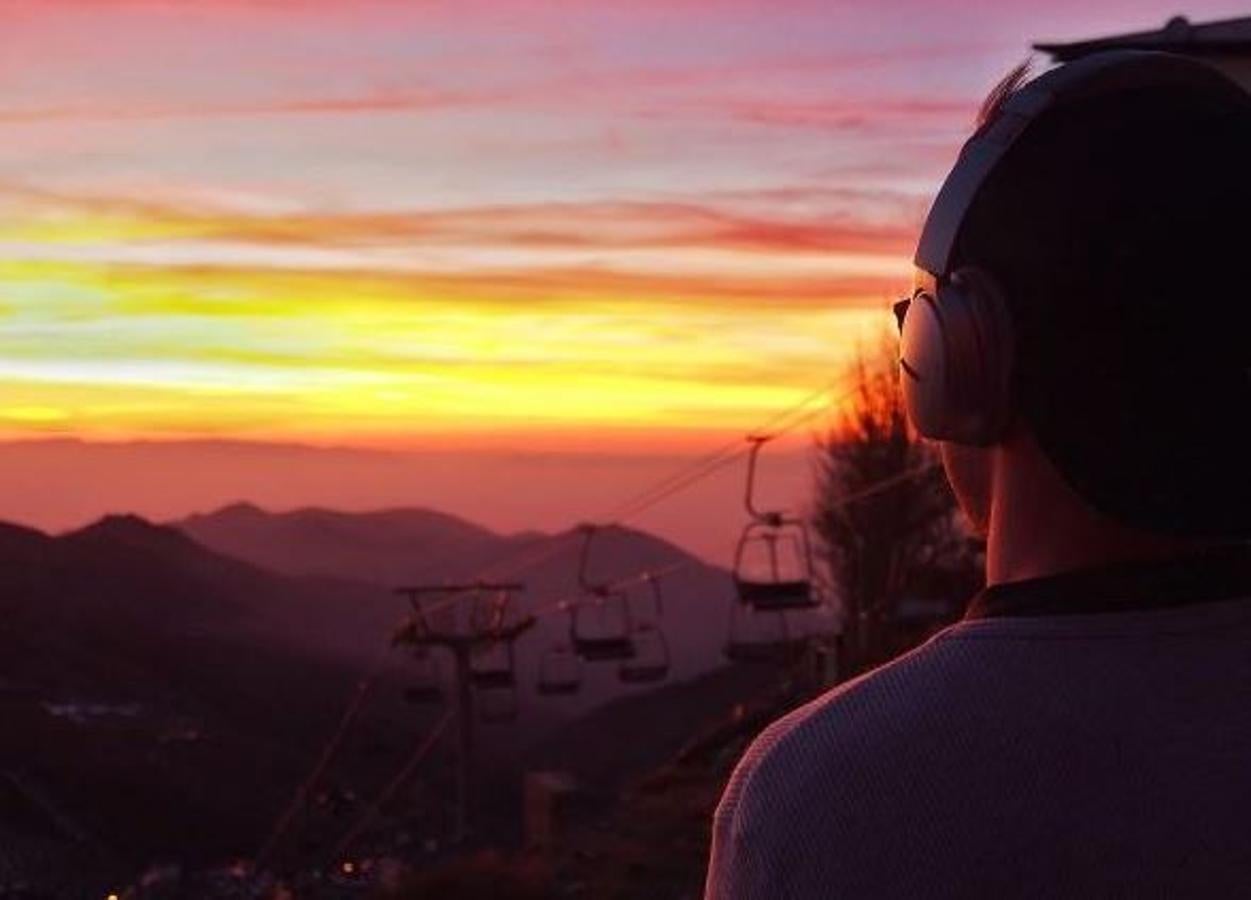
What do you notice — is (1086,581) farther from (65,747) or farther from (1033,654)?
(65,747)

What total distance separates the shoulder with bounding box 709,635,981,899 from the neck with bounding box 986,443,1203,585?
0.30 ft

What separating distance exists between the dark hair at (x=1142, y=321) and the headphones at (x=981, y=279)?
0.07 feet

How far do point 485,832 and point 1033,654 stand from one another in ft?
136

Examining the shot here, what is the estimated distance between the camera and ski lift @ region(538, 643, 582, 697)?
32.7 meters

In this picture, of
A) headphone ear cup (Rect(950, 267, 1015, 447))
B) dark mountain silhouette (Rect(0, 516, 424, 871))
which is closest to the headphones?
headphone ear cup (Rect(950, 267, 1015, 447))

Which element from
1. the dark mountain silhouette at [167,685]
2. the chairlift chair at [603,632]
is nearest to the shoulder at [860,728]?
the chairlift chair at [603,632]

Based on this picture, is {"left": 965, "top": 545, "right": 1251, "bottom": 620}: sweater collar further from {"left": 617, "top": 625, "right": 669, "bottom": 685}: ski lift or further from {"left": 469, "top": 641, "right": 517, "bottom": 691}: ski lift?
{"left": 469, "top": 641, "right": 517, "bottom": 691}: ski lift

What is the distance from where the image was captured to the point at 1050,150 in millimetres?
1744

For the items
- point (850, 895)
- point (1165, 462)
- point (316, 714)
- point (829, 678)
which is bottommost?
point (316, 714)

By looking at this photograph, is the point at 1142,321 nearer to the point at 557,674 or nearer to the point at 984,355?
the point at 984,355

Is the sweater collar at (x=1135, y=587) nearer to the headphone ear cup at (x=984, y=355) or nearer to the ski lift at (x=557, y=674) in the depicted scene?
the headphone ear cup at (x=984, y=355)

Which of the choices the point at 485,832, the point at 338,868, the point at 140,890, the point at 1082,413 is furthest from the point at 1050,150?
the point at 485,832

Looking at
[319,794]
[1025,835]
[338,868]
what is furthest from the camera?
[319,794]

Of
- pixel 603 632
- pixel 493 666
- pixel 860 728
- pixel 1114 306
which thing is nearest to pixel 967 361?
pixel 1114 306
